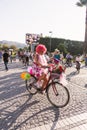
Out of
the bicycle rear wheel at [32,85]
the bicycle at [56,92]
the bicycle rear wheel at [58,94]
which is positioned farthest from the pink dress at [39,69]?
the bicycle rear wheel at [58,94]

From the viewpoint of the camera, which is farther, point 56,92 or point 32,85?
point 32,85

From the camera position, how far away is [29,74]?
6.21m

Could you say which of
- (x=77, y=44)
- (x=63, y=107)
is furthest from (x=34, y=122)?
(x=77, y=44)

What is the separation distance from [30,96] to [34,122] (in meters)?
2.11

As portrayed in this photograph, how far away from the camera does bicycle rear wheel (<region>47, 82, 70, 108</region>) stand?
5.03 m

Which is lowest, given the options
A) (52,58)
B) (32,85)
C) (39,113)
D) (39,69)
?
(39,113)

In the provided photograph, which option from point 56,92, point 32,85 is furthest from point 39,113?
point 32,85

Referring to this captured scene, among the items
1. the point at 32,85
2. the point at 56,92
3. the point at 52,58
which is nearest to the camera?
the point at 56,92

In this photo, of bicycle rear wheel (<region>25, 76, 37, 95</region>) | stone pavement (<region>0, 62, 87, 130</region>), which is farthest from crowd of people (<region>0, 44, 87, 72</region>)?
stone pavement (<region>0, 62, 87, 130</region>)

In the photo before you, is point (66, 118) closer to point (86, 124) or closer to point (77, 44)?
point (86, 124)

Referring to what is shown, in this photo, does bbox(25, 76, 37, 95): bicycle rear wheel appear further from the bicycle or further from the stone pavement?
the bicycle

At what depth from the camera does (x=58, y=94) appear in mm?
5188

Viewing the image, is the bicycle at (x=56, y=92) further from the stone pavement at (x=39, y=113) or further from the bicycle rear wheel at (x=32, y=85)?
the bicycle rear wheel at (x=32, y=85)

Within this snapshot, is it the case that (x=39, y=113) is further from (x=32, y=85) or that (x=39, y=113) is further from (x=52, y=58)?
(x=52, y=58)
